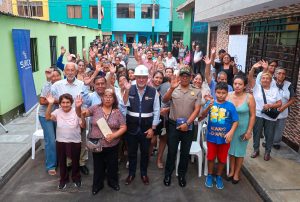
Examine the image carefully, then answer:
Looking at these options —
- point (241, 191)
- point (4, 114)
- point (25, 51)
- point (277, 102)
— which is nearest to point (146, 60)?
point (25, 51)

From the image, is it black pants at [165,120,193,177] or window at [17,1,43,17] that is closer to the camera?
black pants at [165,120,193,177]

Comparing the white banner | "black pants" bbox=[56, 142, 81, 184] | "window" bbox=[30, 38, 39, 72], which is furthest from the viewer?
"window" bbox=[30, 38, 39, 72]

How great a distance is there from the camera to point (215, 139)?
4590mm

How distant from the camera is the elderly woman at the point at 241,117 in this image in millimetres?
4621

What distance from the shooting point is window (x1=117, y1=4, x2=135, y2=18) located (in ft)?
116

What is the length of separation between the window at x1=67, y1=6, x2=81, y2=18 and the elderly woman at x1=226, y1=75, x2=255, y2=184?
32.9m

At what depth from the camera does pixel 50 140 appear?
5.04 metres

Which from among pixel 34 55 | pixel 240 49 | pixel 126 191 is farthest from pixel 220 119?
pixel 34 55

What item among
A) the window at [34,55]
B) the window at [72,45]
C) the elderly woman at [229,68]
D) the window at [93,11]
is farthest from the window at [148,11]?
the elderly woman at [229,68]

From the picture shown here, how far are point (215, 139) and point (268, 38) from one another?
468 centimetres

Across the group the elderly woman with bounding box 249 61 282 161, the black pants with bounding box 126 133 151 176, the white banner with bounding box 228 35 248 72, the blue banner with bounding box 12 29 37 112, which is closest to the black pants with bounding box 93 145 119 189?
the black pants with bounding box 126 133 151 176

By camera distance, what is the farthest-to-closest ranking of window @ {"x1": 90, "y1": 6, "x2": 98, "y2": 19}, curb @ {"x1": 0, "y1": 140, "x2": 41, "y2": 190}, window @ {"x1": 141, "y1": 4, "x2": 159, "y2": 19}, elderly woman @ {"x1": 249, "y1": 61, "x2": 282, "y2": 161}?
window @ {"x1": 141, "y1": 4, "x2": 159, "y2": 19}
window @ {"x1": 90, "y1": 6, "x2": 98, "y2": 19}
elderly woman @ {"x1": 249, "y1": 61, "x2": 282, "y2": 161}
curb @ {"x1": 0, "y1": 140, "x2": 41, "y2": 190}

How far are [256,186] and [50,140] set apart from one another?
Answer: 346cm

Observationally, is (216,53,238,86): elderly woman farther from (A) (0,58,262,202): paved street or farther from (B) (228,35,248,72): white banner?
(A) (0,58,262,202): paved street
